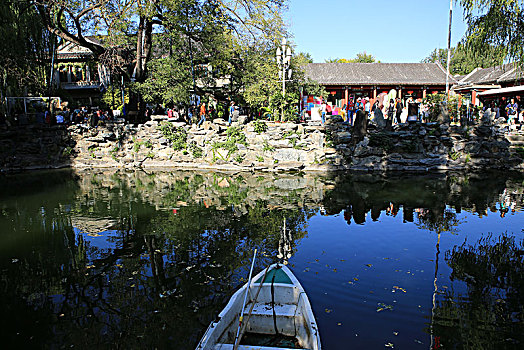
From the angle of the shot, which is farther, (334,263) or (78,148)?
(78,148)

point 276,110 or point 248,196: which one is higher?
point 276,110

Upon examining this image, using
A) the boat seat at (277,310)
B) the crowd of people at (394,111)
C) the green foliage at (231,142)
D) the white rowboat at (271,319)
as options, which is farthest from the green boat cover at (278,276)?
the crowd of people at (394,111)

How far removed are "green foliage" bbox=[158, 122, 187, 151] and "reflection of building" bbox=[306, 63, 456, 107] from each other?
53.2 ft

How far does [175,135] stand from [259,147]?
524cm

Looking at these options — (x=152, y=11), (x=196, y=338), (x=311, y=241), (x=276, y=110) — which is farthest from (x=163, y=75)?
(x=196, y=338)

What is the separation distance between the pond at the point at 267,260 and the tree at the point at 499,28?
4755 millimetres

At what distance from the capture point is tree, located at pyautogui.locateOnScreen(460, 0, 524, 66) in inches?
434

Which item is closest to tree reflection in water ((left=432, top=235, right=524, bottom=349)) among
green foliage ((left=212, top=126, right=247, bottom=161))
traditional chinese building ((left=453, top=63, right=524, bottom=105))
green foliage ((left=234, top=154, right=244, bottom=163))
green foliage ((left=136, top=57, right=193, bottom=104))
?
green foliage ((left=234, top=154, right=244, bottom=163))

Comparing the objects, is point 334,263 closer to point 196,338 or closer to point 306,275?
point 306,275

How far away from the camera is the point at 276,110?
73.6 ft

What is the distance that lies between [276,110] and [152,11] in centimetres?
831

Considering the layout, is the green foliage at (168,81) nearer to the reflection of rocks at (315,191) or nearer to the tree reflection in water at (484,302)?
the reflection of rocks at (315,191)

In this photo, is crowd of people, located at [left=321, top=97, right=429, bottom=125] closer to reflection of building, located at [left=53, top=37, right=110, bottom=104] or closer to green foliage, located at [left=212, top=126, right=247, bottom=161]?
green foliage, located at [left=212, top=126, right=247, bottom=161]

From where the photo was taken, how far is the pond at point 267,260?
19.5 ft
